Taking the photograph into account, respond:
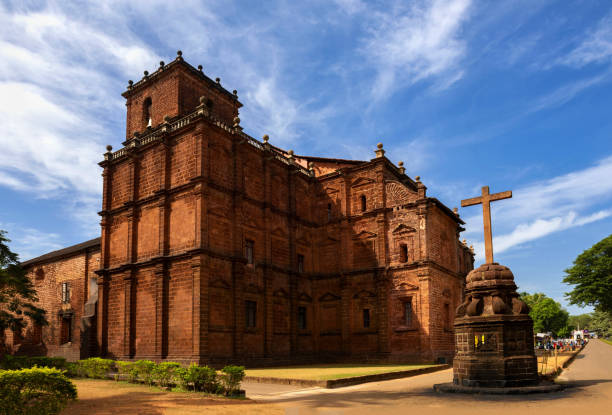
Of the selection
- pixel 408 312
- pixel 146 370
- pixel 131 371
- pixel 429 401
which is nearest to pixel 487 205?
pixel 429 401

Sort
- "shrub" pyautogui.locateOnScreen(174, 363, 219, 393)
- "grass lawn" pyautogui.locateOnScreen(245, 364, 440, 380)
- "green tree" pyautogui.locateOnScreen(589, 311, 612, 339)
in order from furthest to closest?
"green tree" pyautogui.locateOnScreen(589, 311, 612, 339) → "grass lawn" pyautogui.locateOnScreen(245, 364, 440, 380) → "shrub" pyautogui.locateOnScreen(174, 363, 219, 393)

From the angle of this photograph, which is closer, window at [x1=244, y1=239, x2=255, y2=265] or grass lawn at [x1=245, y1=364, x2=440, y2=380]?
grass lawn at [x1=245, y1=364, x2=440, y2=380]

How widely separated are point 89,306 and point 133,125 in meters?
13.0

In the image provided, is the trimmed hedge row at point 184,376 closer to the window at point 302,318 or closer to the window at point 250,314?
the window at point 250,314

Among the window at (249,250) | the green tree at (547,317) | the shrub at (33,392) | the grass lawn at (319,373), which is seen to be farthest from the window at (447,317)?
the green tree at (547,317)

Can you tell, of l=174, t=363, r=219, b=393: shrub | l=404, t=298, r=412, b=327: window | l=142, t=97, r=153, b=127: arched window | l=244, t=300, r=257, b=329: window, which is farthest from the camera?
l=142, t=97, r=153, b=127: arched window

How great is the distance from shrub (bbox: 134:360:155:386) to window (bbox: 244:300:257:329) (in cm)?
1058

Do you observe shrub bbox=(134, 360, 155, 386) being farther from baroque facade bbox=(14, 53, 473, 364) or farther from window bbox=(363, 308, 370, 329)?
window bbox=(363, 308, 370, 329)

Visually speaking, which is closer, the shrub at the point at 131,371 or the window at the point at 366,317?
the shrub at the point at 131,371

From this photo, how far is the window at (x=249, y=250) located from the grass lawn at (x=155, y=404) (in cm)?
1364

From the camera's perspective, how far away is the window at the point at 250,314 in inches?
1087

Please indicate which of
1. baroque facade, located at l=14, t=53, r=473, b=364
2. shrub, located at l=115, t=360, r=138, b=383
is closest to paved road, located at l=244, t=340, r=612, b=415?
shrub, located at l=115, t=360, r=138, b=383

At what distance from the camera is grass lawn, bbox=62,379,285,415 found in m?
10.5

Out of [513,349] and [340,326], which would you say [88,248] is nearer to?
[340,326]
